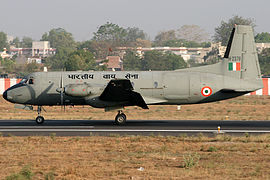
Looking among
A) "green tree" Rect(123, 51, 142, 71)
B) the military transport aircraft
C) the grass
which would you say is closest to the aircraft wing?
the military transport aircraft

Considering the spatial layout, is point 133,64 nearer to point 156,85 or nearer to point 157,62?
point 157,62

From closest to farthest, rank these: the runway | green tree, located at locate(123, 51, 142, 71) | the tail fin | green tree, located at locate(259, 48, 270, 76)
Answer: the runway < the tail fin < green tree, located at locate(259, 48, 270, 76) < green tree, located at locate(123, 51, 142, 71)

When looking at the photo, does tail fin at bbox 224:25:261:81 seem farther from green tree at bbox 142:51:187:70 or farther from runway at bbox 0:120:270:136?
green tree at bbox 142:51:187:70

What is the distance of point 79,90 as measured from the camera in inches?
1111

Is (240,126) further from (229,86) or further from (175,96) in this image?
(175,96)

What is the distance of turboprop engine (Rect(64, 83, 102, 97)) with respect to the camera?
2817cm

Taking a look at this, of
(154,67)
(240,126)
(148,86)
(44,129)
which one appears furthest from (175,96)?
(154,67)

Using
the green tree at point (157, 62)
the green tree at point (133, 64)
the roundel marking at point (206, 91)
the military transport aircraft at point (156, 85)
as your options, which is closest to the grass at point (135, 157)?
the military transport aircraft at point (156, 85)

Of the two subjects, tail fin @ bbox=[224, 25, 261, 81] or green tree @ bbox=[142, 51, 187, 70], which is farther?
green tree @ bbox=[142, 51, 187, 70]

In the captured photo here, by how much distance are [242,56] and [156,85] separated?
6295 millimetres

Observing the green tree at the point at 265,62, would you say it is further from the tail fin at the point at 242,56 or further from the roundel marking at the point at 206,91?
the roundel marking at the point at 206,91

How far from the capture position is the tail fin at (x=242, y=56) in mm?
30000

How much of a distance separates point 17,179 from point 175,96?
57.4 feet

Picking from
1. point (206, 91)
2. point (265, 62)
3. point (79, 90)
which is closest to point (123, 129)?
point (79, 90)
